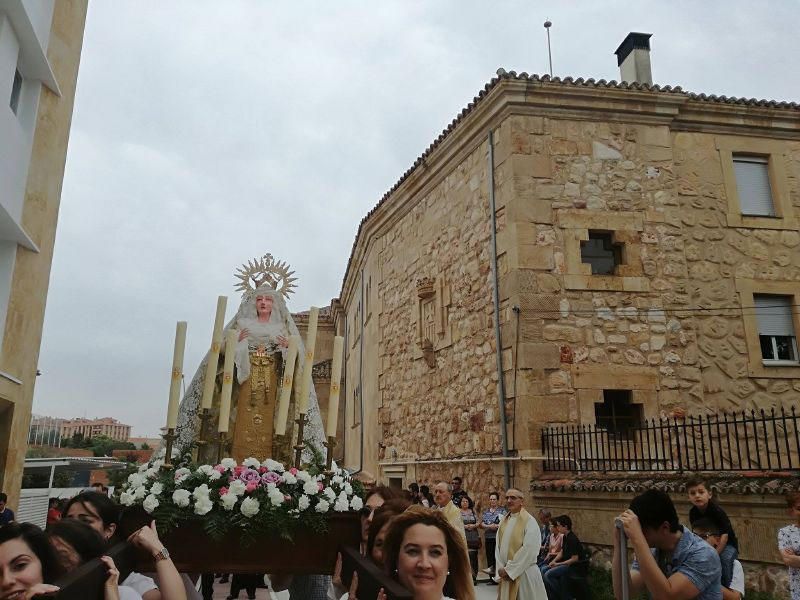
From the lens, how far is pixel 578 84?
1243 centimetres

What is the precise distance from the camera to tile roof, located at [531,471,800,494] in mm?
A: 6547

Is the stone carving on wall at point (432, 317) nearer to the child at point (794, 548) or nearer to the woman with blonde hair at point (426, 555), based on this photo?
the child at point (794, 548)

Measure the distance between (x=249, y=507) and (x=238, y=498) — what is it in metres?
0.15

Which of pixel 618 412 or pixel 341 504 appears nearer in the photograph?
pixel 341 504

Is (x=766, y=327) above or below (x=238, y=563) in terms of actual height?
above

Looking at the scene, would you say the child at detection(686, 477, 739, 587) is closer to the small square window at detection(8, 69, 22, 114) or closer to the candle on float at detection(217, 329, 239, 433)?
the candle on float at detection(217, 329, 239, 433)

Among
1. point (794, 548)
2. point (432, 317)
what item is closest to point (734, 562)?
point (794, 548)

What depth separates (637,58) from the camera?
559 inches

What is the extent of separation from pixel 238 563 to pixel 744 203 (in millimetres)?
12900

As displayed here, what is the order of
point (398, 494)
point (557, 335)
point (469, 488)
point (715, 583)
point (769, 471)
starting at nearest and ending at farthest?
1. point (715, 583)
2. point (398, 494)
3. point (769, 471)
4. point (557, 335)
5. point (469, 488)

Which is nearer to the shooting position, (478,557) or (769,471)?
(769,471)

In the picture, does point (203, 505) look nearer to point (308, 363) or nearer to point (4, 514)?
point (308, 363)

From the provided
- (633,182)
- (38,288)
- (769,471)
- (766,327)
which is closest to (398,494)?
(769,471)

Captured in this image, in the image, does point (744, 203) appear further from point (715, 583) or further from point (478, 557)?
point (715, 583)
